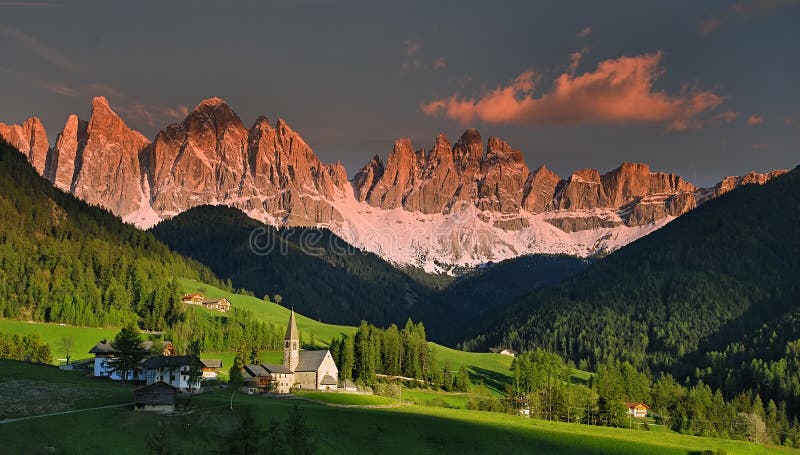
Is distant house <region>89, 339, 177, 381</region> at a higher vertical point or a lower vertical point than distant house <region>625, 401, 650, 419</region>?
higher

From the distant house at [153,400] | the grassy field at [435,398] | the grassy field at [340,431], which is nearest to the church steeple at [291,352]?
the grassy field at [435,398]

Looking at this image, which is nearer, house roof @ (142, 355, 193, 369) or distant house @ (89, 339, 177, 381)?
house roof @ (142, 355, 193, 369)

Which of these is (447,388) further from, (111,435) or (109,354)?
(111,435)

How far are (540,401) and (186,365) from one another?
6841 cm

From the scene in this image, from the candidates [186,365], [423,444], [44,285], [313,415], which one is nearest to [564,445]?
[423,444]

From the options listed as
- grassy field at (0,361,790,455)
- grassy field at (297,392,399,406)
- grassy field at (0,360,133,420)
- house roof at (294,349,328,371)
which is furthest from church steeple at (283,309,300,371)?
grassy field at (0,360,133,420)

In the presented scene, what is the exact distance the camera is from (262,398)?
11781 centimetres

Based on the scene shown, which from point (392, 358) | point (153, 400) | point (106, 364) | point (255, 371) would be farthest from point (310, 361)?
point (153, 400)

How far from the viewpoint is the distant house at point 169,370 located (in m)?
127

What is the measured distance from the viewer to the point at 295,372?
14638 cm

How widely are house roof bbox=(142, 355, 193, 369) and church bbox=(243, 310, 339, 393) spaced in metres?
11.9

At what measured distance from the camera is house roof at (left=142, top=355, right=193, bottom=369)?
127 m

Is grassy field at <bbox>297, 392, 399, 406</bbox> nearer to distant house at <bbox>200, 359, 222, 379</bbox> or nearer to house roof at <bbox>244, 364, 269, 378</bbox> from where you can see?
house roof at <bbox>244, 364, 269, 378</bbox>

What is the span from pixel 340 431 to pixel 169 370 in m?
44.2
